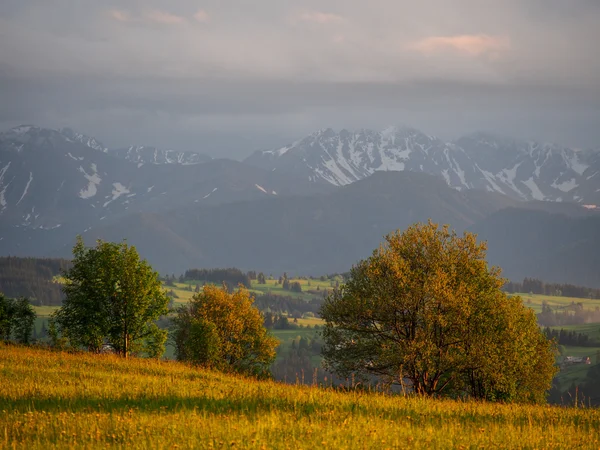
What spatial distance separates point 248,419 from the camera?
56.9ft

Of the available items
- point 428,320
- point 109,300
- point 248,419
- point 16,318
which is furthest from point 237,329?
point 248,419

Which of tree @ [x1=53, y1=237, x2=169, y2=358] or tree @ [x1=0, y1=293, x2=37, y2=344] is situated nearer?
tree @ [x1=53, y1=237, x2=169, y2=358]

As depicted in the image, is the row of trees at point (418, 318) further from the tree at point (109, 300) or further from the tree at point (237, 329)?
the tree at point (237, 329)

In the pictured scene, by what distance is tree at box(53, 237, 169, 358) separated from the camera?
66.0m

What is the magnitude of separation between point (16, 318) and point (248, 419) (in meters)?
90.2

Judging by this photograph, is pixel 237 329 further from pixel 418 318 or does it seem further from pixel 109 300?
pixel 418 318

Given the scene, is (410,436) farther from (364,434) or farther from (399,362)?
(399,362)

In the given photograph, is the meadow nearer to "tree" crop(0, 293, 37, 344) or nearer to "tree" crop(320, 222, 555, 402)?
"tree" crop(320, 222, 555, 402)

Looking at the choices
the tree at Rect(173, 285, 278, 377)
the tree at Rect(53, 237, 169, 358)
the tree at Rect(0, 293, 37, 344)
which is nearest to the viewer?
the tree at Rect(53, 237, 169, 358)

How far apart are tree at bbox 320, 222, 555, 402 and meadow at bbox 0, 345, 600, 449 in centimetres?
2371

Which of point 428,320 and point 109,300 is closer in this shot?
point 428,320

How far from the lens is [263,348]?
303ft

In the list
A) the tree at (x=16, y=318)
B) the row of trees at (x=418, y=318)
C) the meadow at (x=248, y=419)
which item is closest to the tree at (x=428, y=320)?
the row of trees at (x=418, y=318)

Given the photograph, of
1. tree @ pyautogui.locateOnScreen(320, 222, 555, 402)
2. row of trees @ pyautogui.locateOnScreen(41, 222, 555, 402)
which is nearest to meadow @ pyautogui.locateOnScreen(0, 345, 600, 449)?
row of trees @ pyautogui.locateOnScreen(41, 222, 555, 402)
